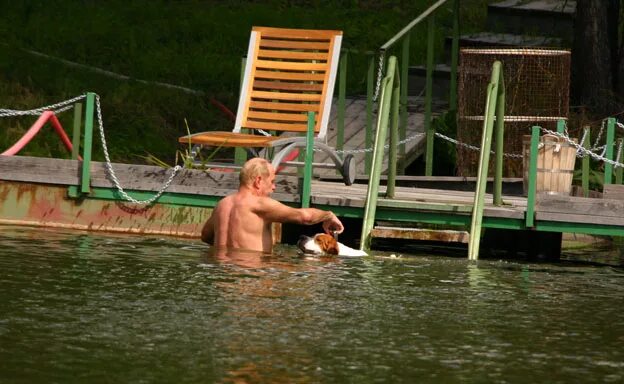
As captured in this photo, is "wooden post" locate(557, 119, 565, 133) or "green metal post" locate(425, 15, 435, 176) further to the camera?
"green metal post" locate(425, 15, 435, 176)

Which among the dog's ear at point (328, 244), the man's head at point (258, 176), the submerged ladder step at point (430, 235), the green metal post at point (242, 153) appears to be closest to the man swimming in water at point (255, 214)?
the man's head at point (258, 176)

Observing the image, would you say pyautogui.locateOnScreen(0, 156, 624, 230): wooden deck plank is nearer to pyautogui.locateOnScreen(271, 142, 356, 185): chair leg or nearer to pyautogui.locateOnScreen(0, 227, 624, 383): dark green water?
pyautogui.locateOnScreen(271, 142, 356, 185): chair leg

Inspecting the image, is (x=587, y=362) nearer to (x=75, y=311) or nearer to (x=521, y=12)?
(x=75, y=311)

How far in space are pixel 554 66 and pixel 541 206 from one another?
363 cm

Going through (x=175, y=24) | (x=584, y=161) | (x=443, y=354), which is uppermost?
(x=175, y=24)

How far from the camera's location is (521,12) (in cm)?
2355

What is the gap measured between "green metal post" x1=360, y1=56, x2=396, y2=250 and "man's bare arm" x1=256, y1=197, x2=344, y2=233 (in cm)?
73

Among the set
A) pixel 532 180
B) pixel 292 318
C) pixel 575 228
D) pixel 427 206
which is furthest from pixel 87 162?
pixel 292 318

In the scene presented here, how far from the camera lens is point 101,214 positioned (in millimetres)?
15742

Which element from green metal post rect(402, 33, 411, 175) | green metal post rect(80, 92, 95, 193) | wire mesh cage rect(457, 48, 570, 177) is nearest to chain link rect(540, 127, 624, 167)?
wire mesh cage rect(457, 48, 570, 177)

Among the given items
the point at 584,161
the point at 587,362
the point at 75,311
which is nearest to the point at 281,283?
the point at 75,311

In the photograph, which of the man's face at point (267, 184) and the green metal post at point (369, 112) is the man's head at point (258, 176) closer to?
the man's face at point (267, 184)

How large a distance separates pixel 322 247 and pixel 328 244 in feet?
0.28

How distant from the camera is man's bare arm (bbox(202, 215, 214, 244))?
14405 millimetres
